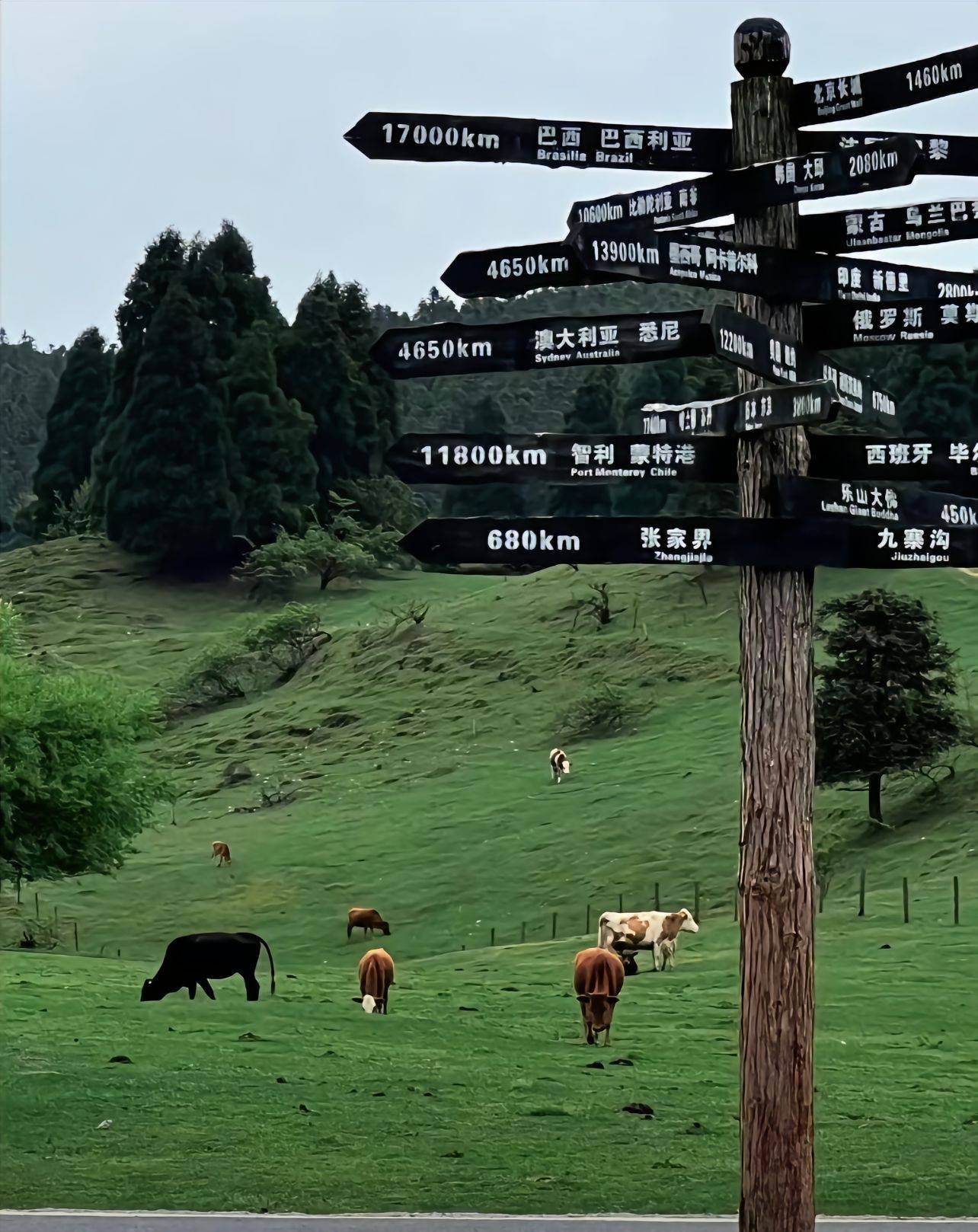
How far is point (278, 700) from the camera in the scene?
85438 mm

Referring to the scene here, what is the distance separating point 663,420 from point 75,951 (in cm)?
4681

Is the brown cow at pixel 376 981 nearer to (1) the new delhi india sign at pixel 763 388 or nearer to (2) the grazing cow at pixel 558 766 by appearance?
(1) the new delhi india sign at pixel 763 388

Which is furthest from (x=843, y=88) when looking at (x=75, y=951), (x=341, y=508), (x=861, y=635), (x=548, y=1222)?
(x=341, y=508)

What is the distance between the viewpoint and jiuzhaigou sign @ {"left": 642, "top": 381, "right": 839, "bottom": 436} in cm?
1063

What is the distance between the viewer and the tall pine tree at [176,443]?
99500mm

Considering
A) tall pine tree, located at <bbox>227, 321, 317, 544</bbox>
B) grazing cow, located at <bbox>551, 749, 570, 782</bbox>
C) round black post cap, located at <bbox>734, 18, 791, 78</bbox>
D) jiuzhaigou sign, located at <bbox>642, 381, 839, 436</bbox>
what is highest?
tall pine tree, located at <bbox>227, 321, 317, 544</bbox>

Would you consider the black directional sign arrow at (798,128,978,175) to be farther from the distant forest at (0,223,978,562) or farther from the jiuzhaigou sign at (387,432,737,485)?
the distant forest at (0,223,978,562)

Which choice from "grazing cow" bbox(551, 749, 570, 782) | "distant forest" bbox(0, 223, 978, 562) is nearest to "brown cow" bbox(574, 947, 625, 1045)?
"grazing cow" bbox(551, 749, 570, 782)

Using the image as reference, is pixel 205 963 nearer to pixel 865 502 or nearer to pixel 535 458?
pixel 535 458

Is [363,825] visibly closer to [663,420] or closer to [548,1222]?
[548,1222]

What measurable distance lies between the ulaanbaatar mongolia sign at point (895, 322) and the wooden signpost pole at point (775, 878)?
464 millimetres

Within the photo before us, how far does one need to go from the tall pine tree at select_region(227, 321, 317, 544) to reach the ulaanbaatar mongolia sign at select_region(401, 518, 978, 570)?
90830mm

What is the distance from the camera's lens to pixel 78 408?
375 feet

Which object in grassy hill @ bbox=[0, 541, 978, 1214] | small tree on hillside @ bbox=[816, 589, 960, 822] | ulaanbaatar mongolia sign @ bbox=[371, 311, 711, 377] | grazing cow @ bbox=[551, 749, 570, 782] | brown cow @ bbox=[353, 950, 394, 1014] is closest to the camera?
ulaanbaatar mongolia sign @ bbox=[371, 311, 711, 377]
